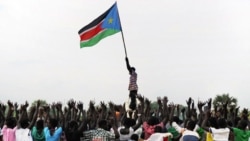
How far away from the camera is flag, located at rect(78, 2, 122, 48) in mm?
17562

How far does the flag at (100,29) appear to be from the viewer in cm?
1756

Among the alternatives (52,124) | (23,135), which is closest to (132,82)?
(52,124)

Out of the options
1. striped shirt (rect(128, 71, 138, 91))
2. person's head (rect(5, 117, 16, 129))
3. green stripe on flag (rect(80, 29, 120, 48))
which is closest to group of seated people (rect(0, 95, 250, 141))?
person's head (rect(5, 117, 16, 129))

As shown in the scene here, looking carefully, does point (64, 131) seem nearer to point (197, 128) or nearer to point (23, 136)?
point (23, 136)

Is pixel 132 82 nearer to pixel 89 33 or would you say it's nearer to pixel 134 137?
pixel 89 33

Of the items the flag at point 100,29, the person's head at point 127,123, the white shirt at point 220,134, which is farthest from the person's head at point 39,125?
the flag at point 100,29

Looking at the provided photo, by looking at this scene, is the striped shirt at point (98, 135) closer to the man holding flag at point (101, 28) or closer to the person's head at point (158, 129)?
the person's head at point (158, 129)

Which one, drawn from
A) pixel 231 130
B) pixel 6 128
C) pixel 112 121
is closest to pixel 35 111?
pixel 6 128

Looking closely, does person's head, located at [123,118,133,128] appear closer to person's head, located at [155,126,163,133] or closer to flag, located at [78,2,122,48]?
person's head, located at [155,126,163,133]

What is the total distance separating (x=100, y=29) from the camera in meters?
17.8

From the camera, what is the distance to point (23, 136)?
11.1 m

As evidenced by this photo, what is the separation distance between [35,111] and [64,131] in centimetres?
163

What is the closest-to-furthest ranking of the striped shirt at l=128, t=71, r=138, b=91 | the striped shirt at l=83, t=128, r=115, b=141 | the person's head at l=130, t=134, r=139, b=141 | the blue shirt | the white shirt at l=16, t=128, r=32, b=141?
the striped shirt at l=83, t=128, r=115, b=141 → the person's head at l=130, t=134, r=139, b=141 → the blue shirt → the white shirt at l=16, t=128, r=32, b=141 → the striped shirt at l=128, t=71, r=138, b=91

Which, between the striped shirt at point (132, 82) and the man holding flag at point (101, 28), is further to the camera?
the man holding flag at point (101, 28)
